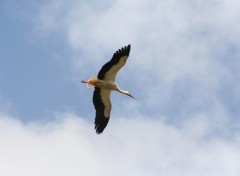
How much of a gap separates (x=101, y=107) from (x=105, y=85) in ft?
4.48

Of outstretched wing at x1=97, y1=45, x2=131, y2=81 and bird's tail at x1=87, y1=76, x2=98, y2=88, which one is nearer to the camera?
outstretched wing at x1=97, y1=45, x2=131, y2=81

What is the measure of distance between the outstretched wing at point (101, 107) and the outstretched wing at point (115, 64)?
47.1 inches

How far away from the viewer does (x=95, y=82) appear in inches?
1315

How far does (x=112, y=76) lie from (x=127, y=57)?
1.44 metres

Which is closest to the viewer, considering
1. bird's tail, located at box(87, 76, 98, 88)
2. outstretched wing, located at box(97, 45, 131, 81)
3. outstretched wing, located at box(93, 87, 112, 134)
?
outstretched wing, located at box(97, 45, 131, 81)

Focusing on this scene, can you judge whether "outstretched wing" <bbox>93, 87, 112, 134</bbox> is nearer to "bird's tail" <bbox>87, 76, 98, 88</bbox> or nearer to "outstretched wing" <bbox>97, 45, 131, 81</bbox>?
"bird's tail" <bbox>87, 76, 98, 88</bbox>

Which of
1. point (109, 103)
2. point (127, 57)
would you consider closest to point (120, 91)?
point (109, 103)

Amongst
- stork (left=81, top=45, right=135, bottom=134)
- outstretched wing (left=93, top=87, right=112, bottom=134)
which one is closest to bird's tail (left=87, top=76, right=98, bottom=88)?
stork (left=81, top=45, right=135, bottom=134)

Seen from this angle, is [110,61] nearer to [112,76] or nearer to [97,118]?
[112,76]

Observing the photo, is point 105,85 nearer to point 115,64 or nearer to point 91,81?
point 91,81

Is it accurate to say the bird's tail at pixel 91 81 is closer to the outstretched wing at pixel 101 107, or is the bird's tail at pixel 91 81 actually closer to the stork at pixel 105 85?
the stork at pixel 105 85

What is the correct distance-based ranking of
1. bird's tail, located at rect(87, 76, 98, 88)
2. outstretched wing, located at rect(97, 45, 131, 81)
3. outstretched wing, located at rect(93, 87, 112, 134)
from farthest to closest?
1. outstretched wing, located at rect(93, 87, 112, 134)
2. bird's tail, located at rect(87, 76, 98, 88)
3. outstretched wing, located at rect(97, 45, 131, 81)

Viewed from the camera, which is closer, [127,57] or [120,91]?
[127,57]

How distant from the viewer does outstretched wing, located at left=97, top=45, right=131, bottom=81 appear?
32.4 meters
